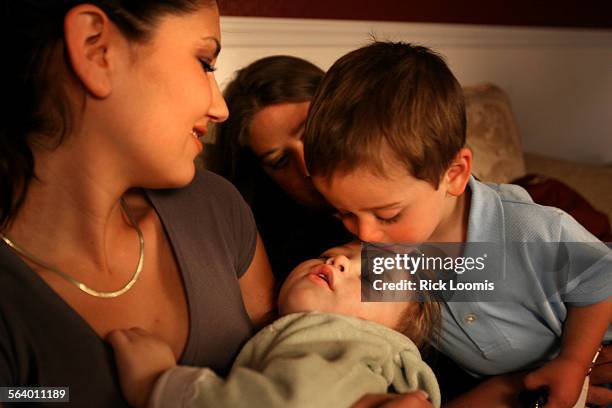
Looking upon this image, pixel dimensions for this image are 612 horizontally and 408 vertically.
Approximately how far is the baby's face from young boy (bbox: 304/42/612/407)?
85 millimetres

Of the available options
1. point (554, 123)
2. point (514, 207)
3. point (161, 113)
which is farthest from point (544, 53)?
point (161, 113)

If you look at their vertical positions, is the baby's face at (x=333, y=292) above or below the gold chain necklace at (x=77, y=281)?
below

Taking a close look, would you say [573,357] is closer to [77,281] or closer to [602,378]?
[602,378]

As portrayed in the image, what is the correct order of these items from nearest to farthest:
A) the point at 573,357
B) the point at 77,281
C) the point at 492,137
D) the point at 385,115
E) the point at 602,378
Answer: the point at 77,281, the point at 385,115, the point at 573,357, the point at 602,378, the point at 492,137

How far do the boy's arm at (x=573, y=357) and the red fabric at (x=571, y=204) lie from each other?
75 cm

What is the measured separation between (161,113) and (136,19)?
0.15m

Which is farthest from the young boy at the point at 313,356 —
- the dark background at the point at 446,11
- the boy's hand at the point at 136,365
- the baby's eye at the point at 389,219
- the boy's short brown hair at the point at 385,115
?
the dark background at the point at 446,11

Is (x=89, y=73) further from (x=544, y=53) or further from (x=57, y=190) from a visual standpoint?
(x=544, y=53)

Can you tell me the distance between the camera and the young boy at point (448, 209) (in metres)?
1.30

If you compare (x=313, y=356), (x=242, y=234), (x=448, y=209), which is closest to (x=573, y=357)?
(x=448, y=209)

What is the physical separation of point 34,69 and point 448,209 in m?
0.92

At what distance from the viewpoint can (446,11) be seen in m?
2.78

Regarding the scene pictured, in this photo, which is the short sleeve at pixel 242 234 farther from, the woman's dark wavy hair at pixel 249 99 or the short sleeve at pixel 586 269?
the short sleeve at pixel 586 269

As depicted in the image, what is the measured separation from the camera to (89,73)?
39.1 inches
